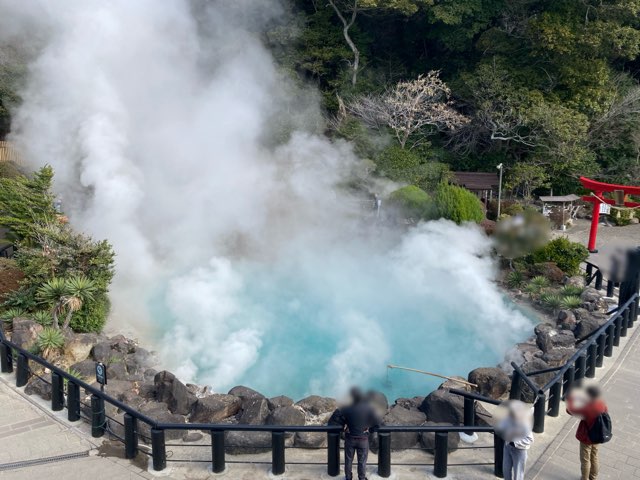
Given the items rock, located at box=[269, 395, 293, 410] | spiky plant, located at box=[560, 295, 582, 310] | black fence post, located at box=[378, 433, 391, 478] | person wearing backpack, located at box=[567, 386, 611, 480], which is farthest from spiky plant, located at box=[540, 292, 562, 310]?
black fence post, located at box=[378, 433, 391, 478]

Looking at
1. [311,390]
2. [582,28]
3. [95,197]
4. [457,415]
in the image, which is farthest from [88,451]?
[582,28]

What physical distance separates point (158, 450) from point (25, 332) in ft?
13.7

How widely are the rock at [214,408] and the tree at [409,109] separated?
13.5 m

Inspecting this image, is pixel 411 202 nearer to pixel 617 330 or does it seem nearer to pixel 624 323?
pixel 624 323

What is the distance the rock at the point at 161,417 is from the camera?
20.5 ft

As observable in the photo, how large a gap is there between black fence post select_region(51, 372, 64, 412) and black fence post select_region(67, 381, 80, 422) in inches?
11.7

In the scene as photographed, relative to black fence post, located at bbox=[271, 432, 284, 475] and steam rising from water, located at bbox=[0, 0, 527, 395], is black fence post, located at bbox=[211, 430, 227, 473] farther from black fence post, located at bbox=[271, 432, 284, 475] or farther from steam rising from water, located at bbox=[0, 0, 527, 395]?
steam rising from water, located at bbox=[0, 0, 527, 395]

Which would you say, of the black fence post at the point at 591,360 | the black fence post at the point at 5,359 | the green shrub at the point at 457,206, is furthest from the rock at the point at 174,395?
the green shrub at the point at 457,206

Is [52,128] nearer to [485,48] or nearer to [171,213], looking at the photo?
[171,213]

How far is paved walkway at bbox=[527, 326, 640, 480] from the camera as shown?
5.46 meters

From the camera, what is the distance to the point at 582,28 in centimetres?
1825

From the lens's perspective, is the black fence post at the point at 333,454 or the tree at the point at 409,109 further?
the tree at the point at 409,109

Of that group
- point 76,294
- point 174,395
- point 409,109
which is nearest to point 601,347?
point 174,395

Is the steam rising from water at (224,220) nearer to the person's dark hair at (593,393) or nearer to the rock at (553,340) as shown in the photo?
the rock at (553,340)
